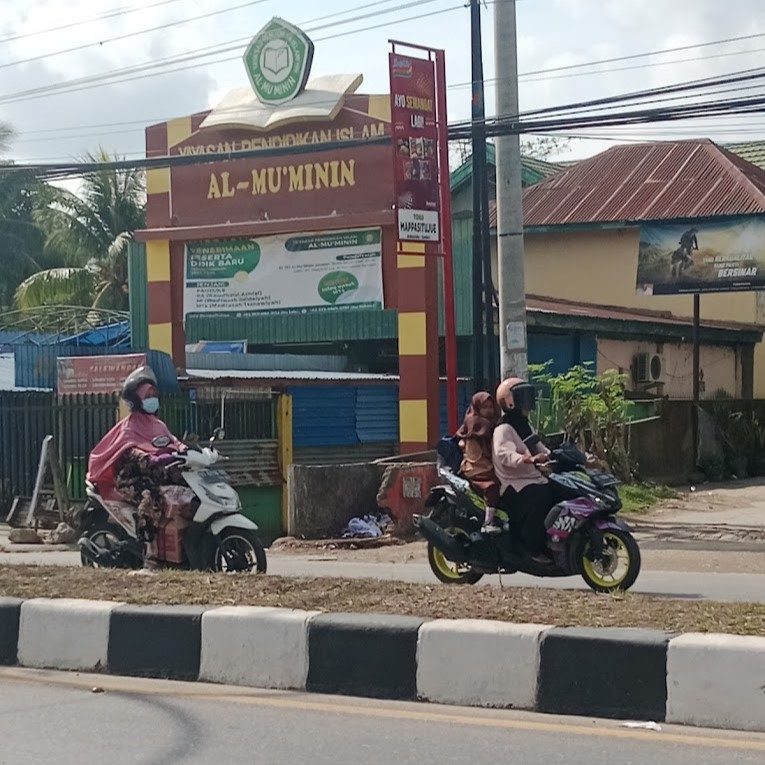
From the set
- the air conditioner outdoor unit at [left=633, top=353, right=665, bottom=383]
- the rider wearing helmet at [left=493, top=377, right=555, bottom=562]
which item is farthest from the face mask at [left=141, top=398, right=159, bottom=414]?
the air conditioner outdoor unit at [left=633, top=353, right=665, bottom=383]

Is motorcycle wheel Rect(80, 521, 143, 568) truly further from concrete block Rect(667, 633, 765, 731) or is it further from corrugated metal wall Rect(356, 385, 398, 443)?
corrugated metal wall Rect(356, 385, 398, 443)

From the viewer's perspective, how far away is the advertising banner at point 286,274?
19.1 metres

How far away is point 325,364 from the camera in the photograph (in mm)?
22047

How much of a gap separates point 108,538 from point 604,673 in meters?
5.26

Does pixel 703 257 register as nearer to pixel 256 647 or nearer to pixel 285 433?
pixel 285 433

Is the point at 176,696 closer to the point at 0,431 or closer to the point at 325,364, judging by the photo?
the point at 0,431

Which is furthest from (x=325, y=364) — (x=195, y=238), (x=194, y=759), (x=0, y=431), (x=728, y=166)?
(x=194, y=759)

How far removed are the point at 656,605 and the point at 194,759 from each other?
104 inches

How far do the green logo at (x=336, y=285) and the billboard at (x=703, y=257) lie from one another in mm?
6011

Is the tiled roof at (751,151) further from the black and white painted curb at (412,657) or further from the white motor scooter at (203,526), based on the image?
the black and white painted curb at (412,657)

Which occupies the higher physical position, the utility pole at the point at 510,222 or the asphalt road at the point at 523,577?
the utility pole at the point at 510,222

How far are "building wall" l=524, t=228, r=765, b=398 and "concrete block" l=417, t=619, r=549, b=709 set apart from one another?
23834 mm

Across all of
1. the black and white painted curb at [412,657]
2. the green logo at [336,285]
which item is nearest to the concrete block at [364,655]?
the black and white painted curb at [412,657]

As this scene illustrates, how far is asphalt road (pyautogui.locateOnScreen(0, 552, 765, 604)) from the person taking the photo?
10000mm
